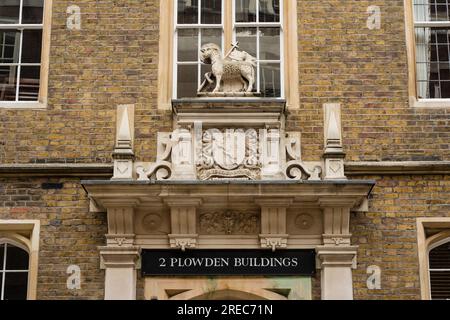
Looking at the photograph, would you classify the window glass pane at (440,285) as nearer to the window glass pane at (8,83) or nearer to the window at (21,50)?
the window at (21,50)

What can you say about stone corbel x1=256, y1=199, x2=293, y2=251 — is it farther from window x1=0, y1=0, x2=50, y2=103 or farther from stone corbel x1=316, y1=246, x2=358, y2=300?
window x1=0, y1=0, x2=50, y2=103

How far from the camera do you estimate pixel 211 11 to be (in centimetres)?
1302

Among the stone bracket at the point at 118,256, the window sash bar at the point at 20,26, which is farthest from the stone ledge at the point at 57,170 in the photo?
the window sash bar at the point at 20,26

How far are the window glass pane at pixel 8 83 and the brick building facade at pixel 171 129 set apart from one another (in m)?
0.23

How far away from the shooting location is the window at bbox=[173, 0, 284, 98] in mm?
12695

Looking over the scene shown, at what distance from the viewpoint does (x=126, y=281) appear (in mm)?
11594

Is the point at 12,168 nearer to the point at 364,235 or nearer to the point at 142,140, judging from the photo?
the point at 142,140

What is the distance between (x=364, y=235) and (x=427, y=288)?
953 mm

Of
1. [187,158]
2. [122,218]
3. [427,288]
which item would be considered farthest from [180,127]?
[427,288]

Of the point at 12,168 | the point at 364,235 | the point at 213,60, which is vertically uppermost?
the point at 213,60

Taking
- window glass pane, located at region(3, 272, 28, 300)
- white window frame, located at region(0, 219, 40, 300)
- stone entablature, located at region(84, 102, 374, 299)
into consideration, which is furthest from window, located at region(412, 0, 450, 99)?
window glass pane, located at region(3, 272, 28, 300)

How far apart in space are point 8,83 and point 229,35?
9.50ft

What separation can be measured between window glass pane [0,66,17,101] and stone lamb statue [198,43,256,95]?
2.42 metres
